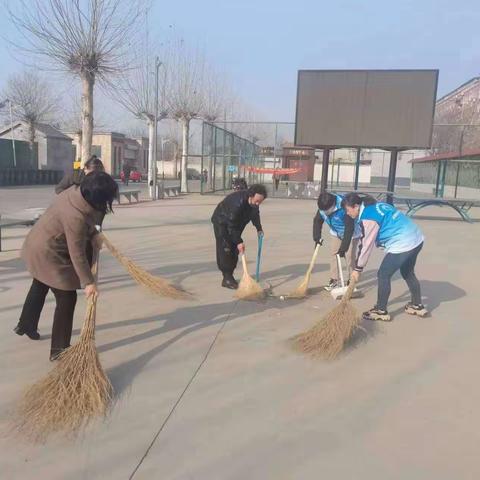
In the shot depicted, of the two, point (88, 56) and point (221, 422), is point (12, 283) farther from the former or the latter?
point (88, 56)

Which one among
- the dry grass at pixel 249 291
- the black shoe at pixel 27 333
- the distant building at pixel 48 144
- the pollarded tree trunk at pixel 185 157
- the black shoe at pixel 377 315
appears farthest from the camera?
the distant building at pixel 48 144

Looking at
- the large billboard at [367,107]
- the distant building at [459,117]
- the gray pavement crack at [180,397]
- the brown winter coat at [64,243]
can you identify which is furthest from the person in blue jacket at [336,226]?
the distant building at [459,117]

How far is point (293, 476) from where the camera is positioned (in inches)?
96.9

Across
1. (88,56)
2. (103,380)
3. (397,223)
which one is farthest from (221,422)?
(88,56)

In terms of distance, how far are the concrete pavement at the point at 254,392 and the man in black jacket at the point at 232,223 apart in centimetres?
31

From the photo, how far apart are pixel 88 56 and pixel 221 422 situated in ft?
→ 33.5

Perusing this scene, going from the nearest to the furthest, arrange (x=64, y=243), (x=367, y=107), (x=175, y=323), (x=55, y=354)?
(x=64, y=243) → (x=55, y=354) → (x=175, y=323) → (x=367, y=107)

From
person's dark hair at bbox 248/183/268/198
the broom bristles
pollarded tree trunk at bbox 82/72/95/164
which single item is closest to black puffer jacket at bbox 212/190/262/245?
person's dark hair at bbox 248/183/268/198

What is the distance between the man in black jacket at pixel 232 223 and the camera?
19.4 feet

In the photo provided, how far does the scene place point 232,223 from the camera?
595 centimetres

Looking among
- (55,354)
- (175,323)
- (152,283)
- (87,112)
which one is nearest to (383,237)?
(175,323)

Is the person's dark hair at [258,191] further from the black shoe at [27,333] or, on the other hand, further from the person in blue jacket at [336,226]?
the black shoe at [27,333]

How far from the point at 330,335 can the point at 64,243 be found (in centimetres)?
224

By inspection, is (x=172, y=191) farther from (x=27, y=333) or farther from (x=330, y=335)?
(x=330, y=335)
